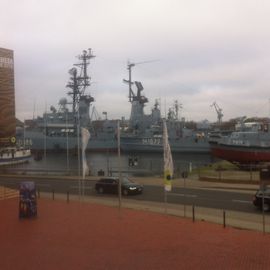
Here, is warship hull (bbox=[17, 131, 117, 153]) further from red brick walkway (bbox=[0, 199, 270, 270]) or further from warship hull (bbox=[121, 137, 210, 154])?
red brick walkway (bbox=[0, 199, 270, 270])

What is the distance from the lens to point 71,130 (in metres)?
152

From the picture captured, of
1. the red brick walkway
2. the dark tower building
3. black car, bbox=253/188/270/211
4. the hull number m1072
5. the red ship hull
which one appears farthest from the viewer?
the hull number m1072

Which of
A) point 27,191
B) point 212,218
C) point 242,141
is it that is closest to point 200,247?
point 212,218

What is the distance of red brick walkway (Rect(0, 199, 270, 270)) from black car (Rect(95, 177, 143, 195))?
10300 millimetres

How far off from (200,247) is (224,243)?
3.95 feet

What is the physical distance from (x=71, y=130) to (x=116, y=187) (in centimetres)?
11490

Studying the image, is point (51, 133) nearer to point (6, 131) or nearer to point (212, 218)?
point (6, 131)

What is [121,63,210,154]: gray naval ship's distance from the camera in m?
130

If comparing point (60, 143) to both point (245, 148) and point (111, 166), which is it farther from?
point (245, 148)

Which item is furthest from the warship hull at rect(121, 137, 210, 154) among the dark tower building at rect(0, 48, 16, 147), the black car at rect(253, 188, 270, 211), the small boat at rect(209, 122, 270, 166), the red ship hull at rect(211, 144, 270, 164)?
the black car at rect(253, 188, 270, 211)

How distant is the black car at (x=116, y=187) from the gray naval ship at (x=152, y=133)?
87.3 m

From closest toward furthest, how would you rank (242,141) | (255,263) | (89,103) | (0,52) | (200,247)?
(255,263) → (200,247) → (0,52) → (242,141) → (89,103)

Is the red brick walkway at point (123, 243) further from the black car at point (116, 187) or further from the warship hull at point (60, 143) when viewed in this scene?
the warship hull at point (60, 143)

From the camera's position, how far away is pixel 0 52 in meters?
56.2
